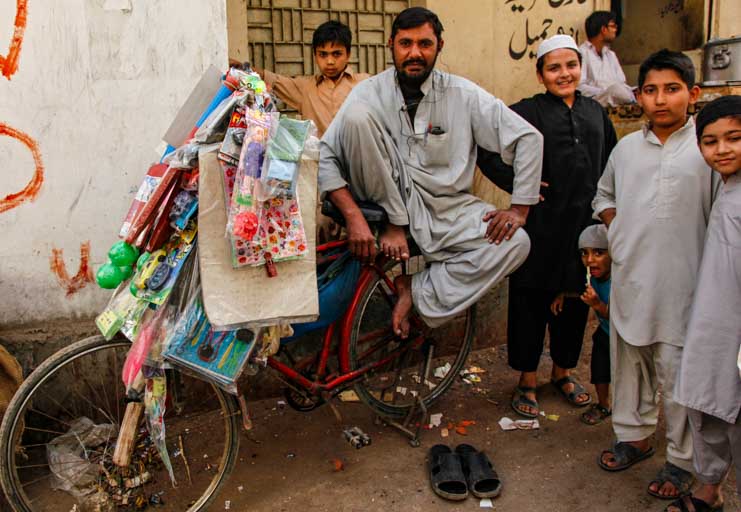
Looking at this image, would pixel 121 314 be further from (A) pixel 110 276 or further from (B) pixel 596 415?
(B) pixel 596 415

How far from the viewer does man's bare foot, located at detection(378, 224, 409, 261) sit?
3.38m

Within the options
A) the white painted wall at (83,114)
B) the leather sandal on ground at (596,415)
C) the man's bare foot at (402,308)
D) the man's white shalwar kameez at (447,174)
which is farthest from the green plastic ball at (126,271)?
the leather sandal on ground at (596,415)

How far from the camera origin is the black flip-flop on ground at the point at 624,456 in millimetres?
3451

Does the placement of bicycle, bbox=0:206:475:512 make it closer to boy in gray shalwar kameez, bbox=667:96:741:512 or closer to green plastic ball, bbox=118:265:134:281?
green plastic ball, bbox=118:265:134:281

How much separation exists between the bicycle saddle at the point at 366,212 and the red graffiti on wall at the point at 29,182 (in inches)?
52.8

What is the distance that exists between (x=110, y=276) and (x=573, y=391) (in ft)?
8.68

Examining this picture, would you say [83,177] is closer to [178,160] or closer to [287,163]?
[178,160]

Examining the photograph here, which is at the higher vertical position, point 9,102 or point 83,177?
point 9,102

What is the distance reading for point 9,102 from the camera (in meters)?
3.29

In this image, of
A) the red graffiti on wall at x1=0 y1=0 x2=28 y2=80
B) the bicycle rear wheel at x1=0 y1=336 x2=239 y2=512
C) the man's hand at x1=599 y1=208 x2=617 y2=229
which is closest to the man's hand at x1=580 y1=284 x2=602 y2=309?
the man's hand at x1=599 y1=208 x2=617 y2=229

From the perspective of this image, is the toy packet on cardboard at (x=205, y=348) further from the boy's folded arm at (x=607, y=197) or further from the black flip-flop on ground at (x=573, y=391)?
the black flip-flop on ground at (x=573, y=391)

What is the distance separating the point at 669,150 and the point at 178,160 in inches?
77.3

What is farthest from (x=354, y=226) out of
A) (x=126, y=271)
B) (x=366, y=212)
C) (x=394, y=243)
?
(x=126, y=271)

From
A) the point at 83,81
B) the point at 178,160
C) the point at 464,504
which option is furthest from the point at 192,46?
the point at 464,504
